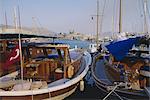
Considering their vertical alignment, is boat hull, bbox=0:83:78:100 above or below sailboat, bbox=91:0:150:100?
below

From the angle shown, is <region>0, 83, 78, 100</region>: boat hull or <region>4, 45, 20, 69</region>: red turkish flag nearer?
<region>0, 83, 78, 100</region>: boat hull

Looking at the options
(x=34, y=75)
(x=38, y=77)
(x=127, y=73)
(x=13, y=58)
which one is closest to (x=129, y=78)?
(x=127, y=73)

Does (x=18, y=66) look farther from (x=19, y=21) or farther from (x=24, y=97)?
(x=19, y=21)

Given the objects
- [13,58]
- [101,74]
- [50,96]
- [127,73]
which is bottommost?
[50,96]

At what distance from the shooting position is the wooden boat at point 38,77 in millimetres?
8367

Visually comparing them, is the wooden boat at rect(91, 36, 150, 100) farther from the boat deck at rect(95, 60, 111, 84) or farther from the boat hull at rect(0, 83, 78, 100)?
the boat hull at rect(0, 83, 78, 100)

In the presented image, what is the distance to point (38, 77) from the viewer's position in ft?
33.5

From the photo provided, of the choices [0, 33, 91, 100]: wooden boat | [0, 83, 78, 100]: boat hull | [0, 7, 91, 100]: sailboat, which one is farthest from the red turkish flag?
[0, 83, 78, 100]: boat hull

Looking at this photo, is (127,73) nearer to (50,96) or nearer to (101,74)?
(50,96)

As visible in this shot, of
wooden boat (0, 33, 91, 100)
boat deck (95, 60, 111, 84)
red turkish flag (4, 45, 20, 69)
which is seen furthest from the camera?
boat deck (95, 60, 111, 84)

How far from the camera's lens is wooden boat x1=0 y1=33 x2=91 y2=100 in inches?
329

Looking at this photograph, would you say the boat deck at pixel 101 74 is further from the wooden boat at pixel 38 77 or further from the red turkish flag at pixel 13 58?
the red turkish flag at pixel 13 58

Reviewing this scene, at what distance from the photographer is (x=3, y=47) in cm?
1153

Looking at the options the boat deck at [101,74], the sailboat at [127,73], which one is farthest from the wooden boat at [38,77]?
the sailboat at [127,73]
